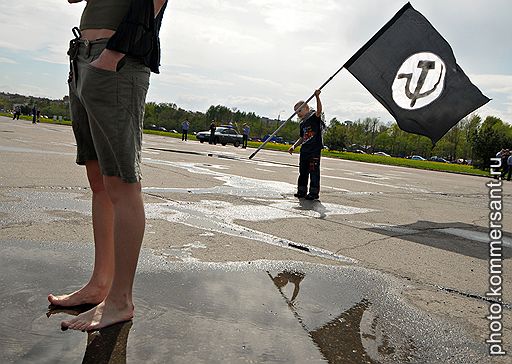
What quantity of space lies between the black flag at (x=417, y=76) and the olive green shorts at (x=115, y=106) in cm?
574

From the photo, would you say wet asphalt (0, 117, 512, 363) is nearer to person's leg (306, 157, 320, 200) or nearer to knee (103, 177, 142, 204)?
knee (103, 177, 142, 204)

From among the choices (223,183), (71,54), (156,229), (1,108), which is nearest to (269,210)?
(156,229)

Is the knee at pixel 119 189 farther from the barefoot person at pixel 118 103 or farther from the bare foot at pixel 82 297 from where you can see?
the bare foot at pixel 82 297

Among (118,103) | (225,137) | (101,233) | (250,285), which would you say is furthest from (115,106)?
(225,137)

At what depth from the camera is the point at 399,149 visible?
360ft

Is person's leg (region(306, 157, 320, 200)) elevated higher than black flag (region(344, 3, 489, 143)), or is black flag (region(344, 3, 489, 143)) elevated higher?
black flag (region(344, 3, 489, 143))

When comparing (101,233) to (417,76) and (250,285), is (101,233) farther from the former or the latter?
(417,76)

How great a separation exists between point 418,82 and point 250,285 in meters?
5.31

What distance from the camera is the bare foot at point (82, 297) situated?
2.45 meters

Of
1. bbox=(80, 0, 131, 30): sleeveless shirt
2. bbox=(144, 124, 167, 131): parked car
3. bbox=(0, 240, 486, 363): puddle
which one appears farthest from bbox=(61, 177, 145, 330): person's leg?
bbox=(144, 124, 167, 131): parked car

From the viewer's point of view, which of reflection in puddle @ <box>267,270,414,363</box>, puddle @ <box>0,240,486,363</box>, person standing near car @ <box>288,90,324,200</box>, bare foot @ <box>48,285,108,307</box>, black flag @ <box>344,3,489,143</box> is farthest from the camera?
person standing near car @ <box>288,90,324,200</box>

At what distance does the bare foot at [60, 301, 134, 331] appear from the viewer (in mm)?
2209

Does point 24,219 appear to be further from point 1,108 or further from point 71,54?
point 1,108

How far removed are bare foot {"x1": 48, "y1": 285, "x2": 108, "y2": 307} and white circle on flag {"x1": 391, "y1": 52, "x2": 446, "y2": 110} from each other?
5.94 m
